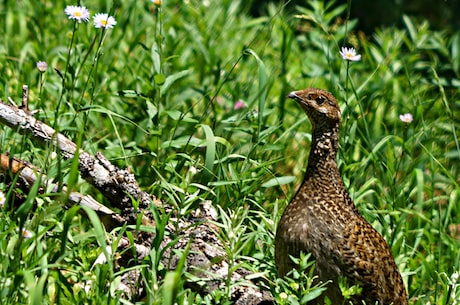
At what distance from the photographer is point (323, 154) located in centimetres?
405

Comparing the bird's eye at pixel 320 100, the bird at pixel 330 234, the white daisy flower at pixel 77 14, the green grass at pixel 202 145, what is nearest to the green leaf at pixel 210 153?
the green grass at pixel 202 145

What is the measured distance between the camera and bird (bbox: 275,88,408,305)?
12.2ft

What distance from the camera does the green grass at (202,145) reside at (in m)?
3.33

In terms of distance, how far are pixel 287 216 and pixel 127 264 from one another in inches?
28.0

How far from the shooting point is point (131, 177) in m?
3.85

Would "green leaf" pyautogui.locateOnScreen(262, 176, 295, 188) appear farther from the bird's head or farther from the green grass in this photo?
the bird's head

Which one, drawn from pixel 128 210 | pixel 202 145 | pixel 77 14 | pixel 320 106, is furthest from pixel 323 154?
pixel 77 14

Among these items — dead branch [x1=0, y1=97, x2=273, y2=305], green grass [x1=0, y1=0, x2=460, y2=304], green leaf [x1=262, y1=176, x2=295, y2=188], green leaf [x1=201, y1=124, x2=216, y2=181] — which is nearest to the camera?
green grass [x1=0, y1=0, x2=460, y2=304]

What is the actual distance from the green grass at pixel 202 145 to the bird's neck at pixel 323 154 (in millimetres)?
231

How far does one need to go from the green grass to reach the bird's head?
0.21 meters

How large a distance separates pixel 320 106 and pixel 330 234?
0.59 m

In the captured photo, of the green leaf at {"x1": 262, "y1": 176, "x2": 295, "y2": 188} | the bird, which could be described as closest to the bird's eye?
the bird

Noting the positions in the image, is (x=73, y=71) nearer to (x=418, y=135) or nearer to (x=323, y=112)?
(x=323, y=112)

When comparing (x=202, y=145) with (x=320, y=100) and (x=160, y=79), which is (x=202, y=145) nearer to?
(x=160, y=79)
